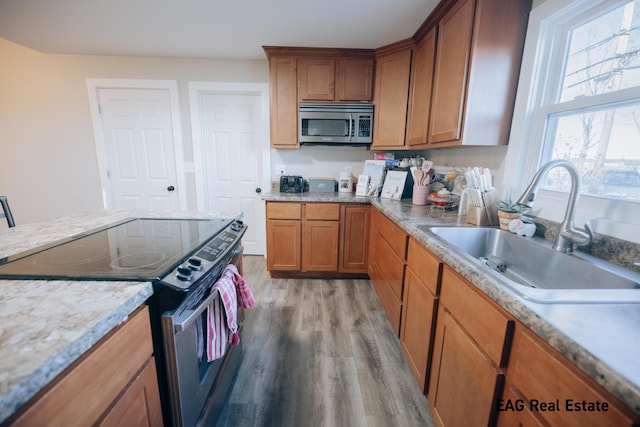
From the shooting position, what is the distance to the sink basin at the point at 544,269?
0.69 meters

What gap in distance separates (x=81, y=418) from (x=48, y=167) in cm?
374

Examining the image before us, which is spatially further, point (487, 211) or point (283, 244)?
point (283, 244)

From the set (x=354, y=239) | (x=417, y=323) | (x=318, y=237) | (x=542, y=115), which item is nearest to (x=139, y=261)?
(x=417, y=323)

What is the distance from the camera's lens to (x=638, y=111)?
3.27 feet

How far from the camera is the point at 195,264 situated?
0.89m

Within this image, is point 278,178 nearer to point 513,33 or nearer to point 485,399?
point 513,33

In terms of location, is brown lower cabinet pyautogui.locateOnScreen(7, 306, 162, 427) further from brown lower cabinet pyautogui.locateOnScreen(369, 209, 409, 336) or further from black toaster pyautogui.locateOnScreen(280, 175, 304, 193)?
black toaster pyautogui.locateOnScreen(280, 175, 304, 193)

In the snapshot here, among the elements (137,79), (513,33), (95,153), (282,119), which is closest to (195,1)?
(282,119)

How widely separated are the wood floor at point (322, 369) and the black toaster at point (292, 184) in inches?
43.5

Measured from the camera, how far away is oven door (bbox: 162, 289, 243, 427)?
0.79 meters

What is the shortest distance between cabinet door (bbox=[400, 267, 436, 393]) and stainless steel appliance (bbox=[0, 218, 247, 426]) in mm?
971

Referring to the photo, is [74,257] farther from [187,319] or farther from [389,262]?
[389,262]

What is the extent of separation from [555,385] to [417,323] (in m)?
0.81

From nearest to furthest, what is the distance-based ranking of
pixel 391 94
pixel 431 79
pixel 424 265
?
pixel 424 265
pixel 431 79
pixel 391 94
